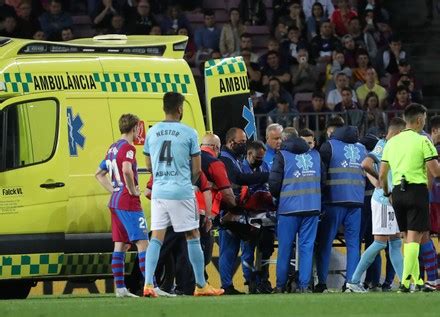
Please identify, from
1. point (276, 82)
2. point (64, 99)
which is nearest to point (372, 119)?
point (276, 82)

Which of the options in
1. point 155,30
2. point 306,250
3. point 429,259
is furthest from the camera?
point 155,30

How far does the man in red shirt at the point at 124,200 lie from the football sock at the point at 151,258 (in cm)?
56

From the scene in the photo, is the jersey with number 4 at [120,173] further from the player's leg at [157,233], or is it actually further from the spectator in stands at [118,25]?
the spectator in stands at [118,25]

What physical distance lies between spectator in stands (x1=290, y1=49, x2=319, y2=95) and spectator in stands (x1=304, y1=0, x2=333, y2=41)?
93 centimetres

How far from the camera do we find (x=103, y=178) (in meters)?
17.6

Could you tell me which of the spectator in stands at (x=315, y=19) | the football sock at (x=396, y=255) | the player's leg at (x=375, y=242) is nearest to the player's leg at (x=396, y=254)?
the football sock at (x=396, y=255)

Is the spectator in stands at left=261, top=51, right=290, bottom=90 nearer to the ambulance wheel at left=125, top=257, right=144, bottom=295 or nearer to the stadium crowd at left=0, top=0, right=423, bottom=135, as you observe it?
the stadium crowd at left=0, top=0, right=423, bottom=135

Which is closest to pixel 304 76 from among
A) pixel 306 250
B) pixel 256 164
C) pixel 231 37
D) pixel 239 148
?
pixel 231 37

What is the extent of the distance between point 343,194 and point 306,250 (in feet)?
2.76

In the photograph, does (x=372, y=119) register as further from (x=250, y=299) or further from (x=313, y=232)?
(x=250, y=299)

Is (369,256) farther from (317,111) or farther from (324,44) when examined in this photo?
(324,44)

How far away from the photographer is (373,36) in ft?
91.8

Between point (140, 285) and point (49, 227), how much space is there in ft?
5.48

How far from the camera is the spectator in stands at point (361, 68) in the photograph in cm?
2652
